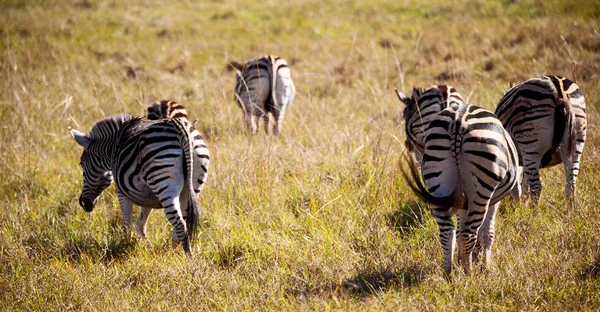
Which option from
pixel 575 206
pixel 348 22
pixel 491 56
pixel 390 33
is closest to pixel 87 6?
pixel 348 22

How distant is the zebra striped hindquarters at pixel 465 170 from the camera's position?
4.14m

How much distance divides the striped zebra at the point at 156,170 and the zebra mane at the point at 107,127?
149mm

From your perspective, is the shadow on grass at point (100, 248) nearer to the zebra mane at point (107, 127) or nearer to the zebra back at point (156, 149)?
the zebra back at point (156, 149)

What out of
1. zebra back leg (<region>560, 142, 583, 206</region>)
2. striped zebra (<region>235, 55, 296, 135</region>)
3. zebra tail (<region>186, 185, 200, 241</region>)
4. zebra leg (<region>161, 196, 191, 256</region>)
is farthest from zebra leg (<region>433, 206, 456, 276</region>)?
striped zebra (<region>235, 55, 296, 135</region>)

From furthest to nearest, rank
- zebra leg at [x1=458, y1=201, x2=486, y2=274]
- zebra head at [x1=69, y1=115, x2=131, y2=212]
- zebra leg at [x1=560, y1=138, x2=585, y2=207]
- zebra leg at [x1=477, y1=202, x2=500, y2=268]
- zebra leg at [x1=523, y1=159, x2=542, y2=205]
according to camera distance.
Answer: zebra head at [x1=69, y1=115, x2=131, y2=212] < zebra leg at [x1=523, y1=159, x2=542, y2=205] < zebra leg at [x1=560, y1=138, x2=585, y2=207] < zebra leg at [x1=477, y1=202, x2=500, y2=268] < zebra leg at [x1=458, y1=201, x2=486, y2=274]

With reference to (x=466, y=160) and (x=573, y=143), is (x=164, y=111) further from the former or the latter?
(x=573, y=143)

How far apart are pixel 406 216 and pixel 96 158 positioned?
3541 mm

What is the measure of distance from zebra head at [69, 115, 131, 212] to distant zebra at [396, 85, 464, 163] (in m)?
3.52

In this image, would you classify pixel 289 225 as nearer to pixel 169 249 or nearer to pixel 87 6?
pixel 169 249

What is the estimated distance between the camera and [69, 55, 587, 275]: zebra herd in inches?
166

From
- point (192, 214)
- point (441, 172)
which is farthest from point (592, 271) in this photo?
point (192, 214)

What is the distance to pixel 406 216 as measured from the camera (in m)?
5.75

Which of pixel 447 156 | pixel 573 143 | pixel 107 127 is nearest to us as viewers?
pixel 447 156

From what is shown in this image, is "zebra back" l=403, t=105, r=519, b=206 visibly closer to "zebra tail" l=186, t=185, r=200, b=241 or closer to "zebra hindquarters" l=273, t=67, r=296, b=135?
"zebra tail" l=186, t=185, r=200, b=241
